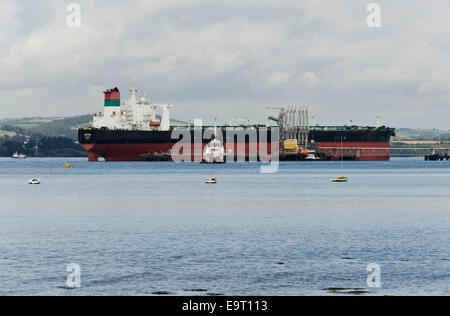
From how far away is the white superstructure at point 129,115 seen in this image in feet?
587

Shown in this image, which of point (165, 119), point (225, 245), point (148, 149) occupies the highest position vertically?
point (165, 119)

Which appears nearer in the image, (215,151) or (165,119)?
(215,151)

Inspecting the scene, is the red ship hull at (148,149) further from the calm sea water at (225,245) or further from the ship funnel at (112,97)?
the calm sea water at (225,245)

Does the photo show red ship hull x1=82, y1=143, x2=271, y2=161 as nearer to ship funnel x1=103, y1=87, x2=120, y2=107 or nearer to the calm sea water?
ship funnel x1=103, y1=87, x2=120, y2=107

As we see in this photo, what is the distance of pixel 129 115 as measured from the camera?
593ft

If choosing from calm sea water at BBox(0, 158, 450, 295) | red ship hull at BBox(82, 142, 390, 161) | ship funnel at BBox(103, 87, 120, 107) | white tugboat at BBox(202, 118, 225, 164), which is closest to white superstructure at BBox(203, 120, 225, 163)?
white tugboat at BBox(202, 118, 225, 164)

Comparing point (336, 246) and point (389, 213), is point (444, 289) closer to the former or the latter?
point (336, 246)

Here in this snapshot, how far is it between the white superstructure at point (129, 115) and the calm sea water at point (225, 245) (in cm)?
11021

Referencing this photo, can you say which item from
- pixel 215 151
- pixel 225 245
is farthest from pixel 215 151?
pixel 225 245

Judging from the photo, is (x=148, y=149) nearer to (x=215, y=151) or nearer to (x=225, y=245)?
(x=215, y=151)

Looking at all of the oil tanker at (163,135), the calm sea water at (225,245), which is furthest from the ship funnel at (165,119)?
the calm sea water at (225,245)

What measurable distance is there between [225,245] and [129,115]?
480 ft
